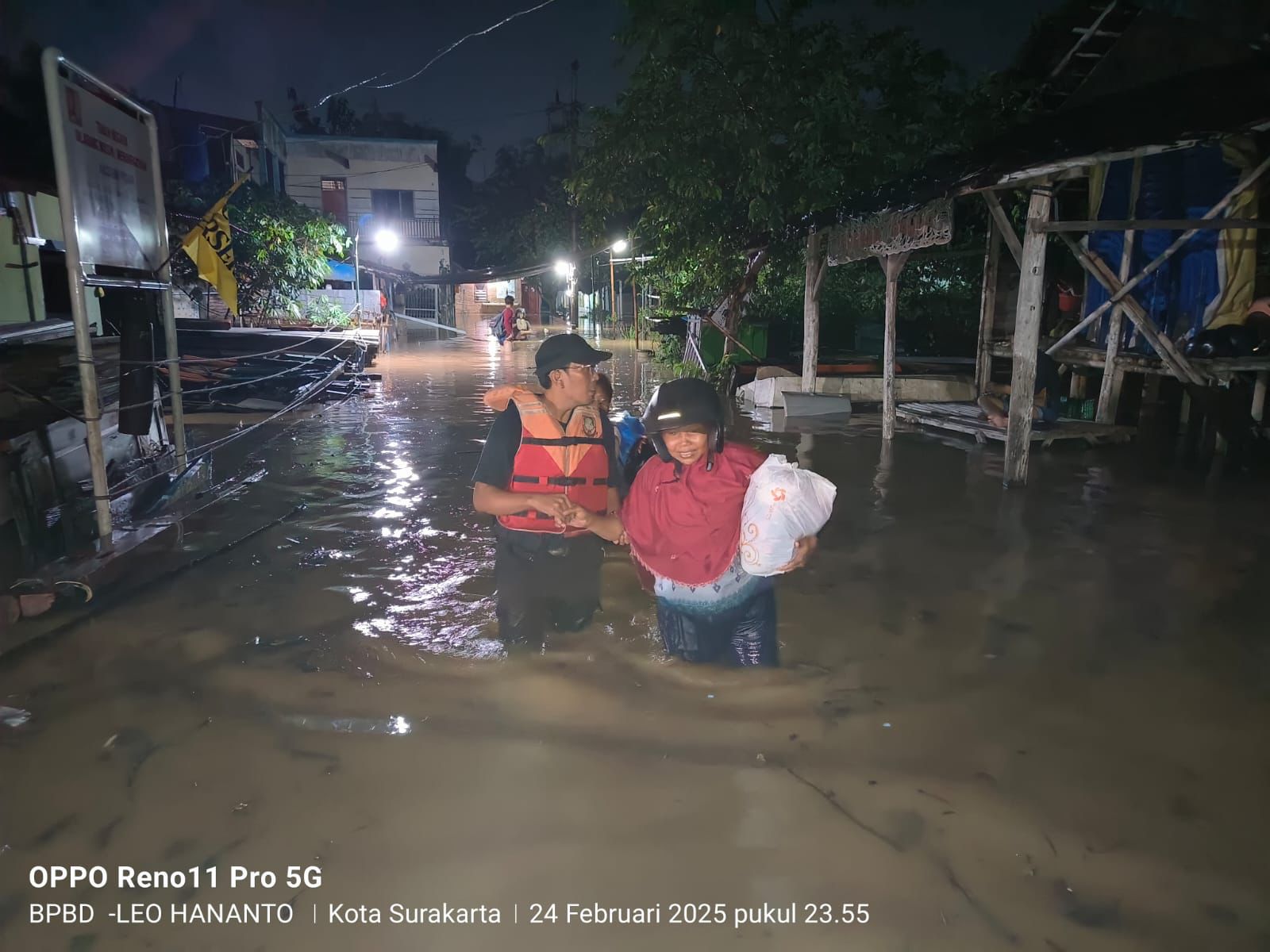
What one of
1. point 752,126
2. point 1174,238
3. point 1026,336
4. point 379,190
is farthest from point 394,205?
point 1026,336

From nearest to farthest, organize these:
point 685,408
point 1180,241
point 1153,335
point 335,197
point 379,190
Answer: point 685,408 < point 1180,241 < point 1153,335 < point 335,197 < point 379,190

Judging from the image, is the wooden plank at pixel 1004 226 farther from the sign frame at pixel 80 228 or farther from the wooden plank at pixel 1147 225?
the sign frame at pixel 80 228

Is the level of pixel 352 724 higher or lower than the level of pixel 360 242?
lower

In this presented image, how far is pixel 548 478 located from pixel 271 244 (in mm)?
18423

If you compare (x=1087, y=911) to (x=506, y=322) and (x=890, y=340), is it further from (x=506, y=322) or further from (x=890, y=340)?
(x=506, y=322)

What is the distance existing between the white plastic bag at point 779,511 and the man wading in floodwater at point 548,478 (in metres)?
0.78

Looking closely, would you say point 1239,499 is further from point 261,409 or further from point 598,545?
point 261,409

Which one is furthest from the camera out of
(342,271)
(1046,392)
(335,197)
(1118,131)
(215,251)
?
(335,197)

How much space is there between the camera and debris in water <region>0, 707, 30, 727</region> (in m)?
3.73

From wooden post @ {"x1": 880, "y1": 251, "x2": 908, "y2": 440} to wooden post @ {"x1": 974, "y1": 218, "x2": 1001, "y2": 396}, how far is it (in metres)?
2.51

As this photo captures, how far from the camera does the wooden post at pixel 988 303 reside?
12922 millimetres

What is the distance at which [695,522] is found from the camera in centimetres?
346

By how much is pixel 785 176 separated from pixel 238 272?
1304 centimetres

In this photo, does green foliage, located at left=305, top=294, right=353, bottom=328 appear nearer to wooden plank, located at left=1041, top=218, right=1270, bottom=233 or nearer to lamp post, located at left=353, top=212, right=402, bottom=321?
lamp post, located at left=353, top=212, right=402, bottom=321
